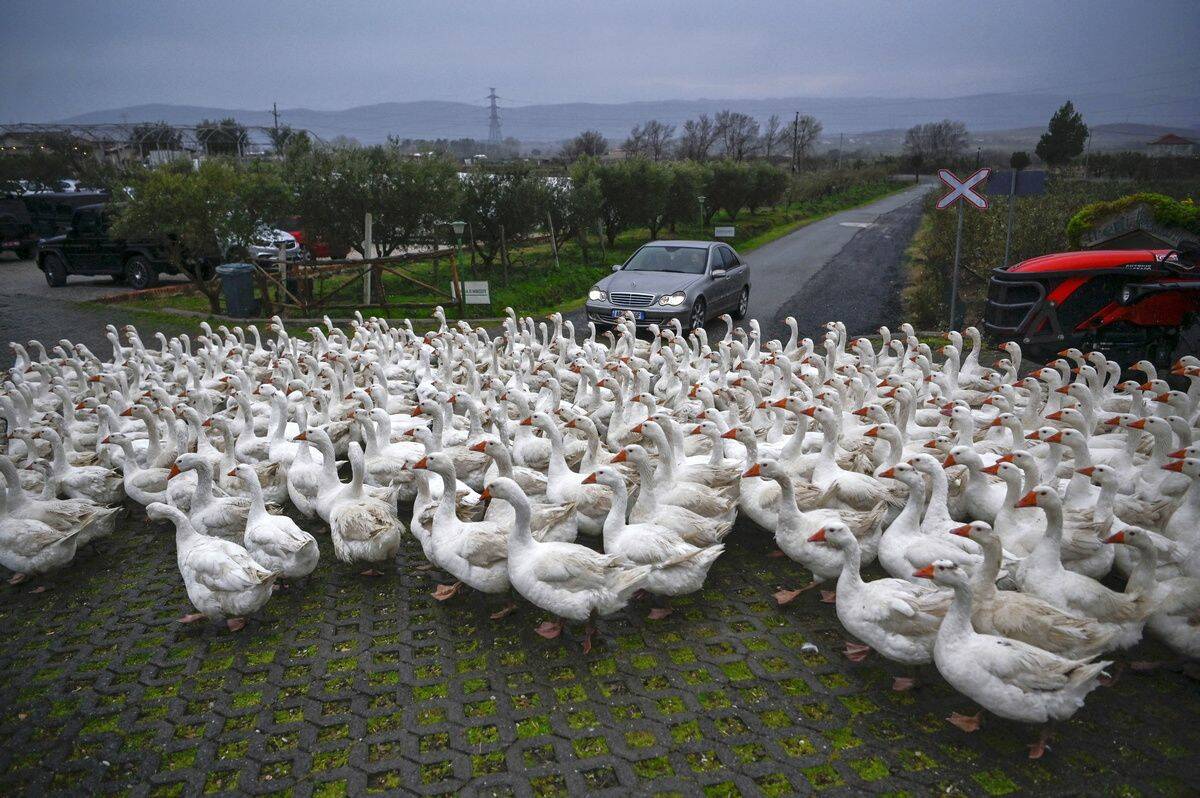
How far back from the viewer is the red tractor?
1084 centimetres

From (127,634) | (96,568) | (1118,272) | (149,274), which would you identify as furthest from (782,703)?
(149,274)

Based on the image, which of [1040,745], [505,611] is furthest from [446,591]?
[1040,745]

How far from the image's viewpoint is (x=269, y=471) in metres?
7.89

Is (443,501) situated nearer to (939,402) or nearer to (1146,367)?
(939,402)

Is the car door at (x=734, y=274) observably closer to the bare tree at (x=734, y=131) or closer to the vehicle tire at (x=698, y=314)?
the vehicle tire at (x=698, y=314)

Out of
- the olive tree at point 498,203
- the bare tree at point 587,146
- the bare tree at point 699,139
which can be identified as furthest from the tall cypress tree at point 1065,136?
the olive tree at point 498,203

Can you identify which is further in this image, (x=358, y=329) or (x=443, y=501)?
(x=358, y=329)

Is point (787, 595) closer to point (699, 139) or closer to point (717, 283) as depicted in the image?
point (717, 283)

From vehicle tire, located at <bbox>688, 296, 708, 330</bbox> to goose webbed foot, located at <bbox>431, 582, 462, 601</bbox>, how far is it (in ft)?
31.8

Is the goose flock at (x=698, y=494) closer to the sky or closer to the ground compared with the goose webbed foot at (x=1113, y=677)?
closer to the sky

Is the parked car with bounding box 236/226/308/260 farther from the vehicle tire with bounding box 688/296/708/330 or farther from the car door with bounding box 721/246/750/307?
the car door with bounding box 721/246/750/307

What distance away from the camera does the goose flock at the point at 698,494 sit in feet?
16.5

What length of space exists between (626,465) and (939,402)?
421 cm

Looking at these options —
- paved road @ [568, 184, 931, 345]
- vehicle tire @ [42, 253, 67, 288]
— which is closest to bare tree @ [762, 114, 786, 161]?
paved road @ [568, 184, 931, 345]
